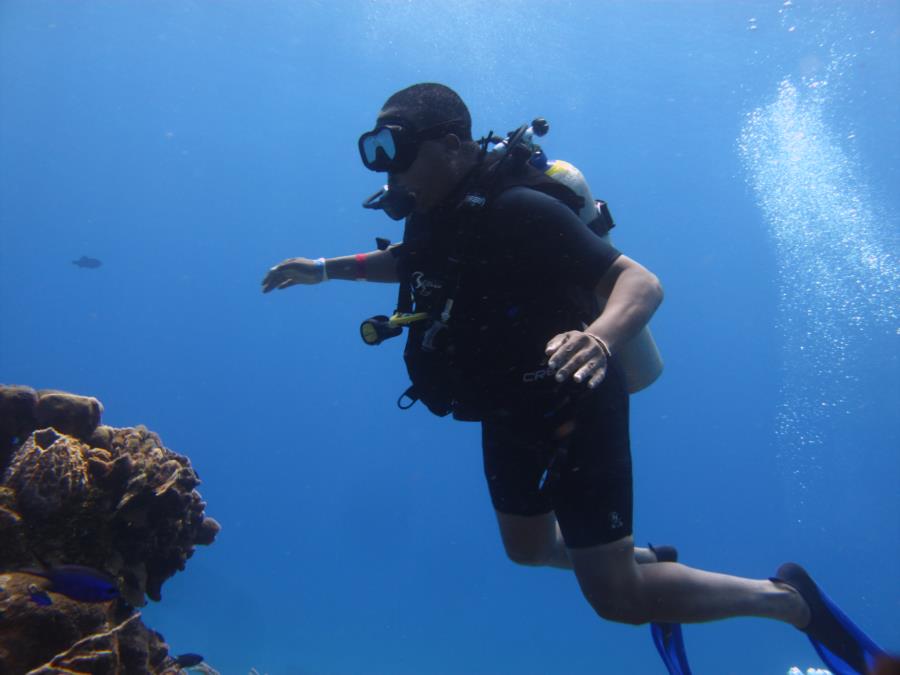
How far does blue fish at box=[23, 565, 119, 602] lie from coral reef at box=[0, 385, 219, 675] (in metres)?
0.12

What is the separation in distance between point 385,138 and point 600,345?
1.90m

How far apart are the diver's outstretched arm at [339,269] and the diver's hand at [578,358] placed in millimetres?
2699

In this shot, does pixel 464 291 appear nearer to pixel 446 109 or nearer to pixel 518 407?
pixel 518 407

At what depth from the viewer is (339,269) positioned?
4.61 m

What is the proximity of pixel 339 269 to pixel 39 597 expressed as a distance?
3.00 m

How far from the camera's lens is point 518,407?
2982 millimetres

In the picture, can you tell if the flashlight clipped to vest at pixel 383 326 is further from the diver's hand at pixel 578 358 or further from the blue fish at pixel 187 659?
the blue fish at pixel 187 659

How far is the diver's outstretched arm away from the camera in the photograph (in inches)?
178

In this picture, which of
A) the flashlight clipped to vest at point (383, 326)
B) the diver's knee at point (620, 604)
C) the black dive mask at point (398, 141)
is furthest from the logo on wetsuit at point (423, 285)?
the diver's knee at point (620, 604)

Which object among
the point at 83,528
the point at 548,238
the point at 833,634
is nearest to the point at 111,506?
the point at 83,528

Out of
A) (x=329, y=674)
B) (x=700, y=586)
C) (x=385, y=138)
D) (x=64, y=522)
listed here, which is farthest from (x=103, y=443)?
(x=329, y=674)

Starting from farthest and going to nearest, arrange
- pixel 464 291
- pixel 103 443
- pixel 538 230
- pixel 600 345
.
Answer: pixel 103 443
pixel 464 291
pixel 538 230
pixel 600 345

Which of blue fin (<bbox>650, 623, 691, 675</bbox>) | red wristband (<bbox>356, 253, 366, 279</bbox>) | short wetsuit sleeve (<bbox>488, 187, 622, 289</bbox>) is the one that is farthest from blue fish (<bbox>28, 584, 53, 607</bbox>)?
blue fin (<bbox>650, 623, 691, 675</bbox>)

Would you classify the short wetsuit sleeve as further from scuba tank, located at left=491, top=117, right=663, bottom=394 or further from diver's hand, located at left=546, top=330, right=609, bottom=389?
diver's hand, located at left=546, top=330, right=609, bottom=389
